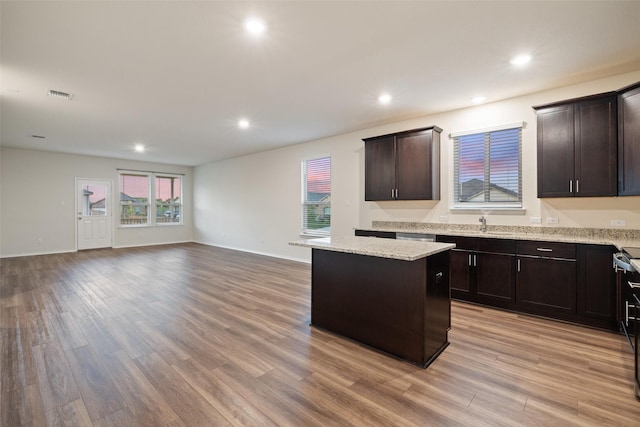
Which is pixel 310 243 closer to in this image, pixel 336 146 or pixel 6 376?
pixel 6 376

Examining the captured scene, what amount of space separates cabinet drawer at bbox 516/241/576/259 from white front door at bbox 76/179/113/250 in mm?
9902

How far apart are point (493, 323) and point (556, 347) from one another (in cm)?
60

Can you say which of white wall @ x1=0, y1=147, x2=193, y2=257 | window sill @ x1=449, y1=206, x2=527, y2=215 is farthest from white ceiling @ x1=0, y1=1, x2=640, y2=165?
white wall @ x1=0, y1=147, x2=193, y2=257

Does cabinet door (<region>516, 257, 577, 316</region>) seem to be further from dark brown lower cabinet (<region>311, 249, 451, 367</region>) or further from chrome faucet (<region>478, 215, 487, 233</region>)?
dark brown lower cabinet (<region>311, 249, 451, 367</region>)

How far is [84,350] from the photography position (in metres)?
2.57

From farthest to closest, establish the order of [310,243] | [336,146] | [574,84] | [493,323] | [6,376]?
[336,146] → [574,84] → [493,323] → [310,243] → [6,376]

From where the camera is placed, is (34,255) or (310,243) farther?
(34,255)

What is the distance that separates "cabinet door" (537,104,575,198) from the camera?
333 centimetres

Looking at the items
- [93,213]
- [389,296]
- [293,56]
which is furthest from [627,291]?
[93,213]

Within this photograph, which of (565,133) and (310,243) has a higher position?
(565,133)

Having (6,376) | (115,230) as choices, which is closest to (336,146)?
(6,376)

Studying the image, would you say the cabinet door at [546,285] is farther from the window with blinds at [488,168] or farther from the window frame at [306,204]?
the window frame at [306,204]

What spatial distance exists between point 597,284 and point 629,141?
145 centimetres

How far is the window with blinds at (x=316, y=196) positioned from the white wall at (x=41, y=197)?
5.96 meters
